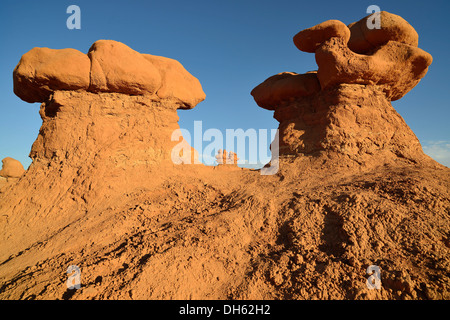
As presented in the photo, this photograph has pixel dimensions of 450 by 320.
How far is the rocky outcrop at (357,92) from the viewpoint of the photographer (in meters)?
5.70

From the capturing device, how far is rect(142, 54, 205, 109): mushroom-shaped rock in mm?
6422

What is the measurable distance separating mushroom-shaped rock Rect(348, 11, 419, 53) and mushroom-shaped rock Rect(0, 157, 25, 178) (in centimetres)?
1742

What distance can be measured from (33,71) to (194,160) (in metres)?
4.25

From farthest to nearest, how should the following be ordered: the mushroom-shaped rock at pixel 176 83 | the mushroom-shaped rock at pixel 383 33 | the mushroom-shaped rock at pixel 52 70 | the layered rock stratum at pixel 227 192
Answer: the mushroom-shaped rock at pixel 176 83, the mushroom-shaped rock at pixel 383 33, the mushroom-shaped rock at pixel 52 70, the layered rock stratum at pixel 227 192

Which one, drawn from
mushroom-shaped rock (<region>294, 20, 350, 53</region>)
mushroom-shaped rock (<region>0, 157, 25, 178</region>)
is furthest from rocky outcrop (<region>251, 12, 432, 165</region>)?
mushroom-shaped rock (<region>0, 157, 25, 178</region>)

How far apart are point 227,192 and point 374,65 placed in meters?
4.81

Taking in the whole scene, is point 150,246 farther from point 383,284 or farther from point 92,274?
point 383,284

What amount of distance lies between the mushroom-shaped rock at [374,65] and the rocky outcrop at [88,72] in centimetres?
436

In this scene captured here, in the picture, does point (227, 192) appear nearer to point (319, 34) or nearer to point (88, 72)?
point (88, 72)

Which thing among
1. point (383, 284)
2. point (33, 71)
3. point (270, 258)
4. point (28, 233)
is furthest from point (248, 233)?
point (33, 71)

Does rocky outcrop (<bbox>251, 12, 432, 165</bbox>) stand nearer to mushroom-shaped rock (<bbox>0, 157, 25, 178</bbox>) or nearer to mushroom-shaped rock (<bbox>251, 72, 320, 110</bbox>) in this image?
mushroom-shaped rock (<bbox>251, 72, 320, 110</bbox>)

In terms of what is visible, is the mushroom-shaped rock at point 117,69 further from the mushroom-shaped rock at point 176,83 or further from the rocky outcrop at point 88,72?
the mushroom-shaped rock at point 176,83

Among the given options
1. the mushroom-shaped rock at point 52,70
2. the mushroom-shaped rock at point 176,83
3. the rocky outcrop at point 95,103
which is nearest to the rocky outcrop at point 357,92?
the mushroom-shaped rock at point 176,83

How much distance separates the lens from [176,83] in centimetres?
659
